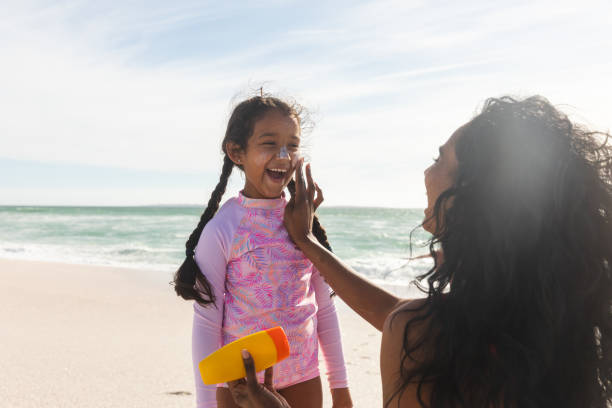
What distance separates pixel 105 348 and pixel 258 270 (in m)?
3.83

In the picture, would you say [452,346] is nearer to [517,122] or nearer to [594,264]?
[594,264]

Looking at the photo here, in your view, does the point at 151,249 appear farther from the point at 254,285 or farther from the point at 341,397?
the point at 254,285

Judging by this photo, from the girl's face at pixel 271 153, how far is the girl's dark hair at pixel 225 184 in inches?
1.6

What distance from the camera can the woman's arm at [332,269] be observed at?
196 cm

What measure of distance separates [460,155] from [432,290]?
34 cm

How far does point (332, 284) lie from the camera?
2.02m

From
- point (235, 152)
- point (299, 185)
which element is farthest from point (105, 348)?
point (299, 185)

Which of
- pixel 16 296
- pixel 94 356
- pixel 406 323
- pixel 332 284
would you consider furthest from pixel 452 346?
pixel 16 296

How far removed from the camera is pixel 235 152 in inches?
91.0

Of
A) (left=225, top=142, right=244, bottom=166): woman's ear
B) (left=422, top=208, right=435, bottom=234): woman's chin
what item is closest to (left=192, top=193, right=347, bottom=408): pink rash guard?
(left=225, top=142, right=244, bottom=166): woman's ear

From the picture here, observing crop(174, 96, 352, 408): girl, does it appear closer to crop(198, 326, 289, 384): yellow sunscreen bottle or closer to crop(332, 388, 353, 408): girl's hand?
crop(332, 388, 353, 408): girl's hand

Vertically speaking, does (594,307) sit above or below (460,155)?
below

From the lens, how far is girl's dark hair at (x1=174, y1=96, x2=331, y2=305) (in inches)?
80.0

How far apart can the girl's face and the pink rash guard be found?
8cm
